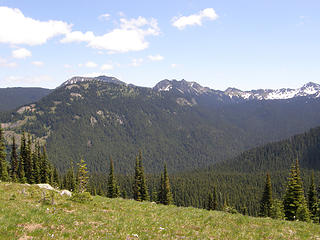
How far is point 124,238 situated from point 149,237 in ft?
5.11

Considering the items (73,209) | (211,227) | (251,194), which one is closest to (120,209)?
(73,209)

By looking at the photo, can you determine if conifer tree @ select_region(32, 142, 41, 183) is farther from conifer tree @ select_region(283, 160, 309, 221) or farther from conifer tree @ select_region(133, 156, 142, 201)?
conifer tree @ select_region(283, 160, 309, 221)

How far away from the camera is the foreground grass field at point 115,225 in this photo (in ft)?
44.1

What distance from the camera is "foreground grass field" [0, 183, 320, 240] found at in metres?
13.5

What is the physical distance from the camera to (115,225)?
15.6 m

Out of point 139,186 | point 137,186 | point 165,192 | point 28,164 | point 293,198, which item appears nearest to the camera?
point 293,198

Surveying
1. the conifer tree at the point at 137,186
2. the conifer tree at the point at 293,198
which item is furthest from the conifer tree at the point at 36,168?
the conifer tree at the point at 293,198

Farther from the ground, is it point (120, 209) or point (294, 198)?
point (120, 209)

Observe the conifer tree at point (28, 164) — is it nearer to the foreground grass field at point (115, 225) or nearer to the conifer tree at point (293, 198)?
the foreground grass field at point (115, 225)

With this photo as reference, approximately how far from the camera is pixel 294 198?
49.3 metres

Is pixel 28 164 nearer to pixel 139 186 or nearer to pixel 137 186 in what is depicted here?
pixel 137 186

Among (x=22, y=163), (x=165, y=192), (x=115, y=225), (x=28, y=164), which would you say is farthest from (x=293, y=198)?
(x=28, y=164)

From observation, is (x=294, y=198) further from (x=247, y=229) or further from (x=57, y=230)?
(x=57, y=230)

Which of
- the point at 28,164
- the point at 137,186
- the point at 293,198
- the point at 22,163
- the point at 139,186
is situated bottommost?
the point at 139,186
